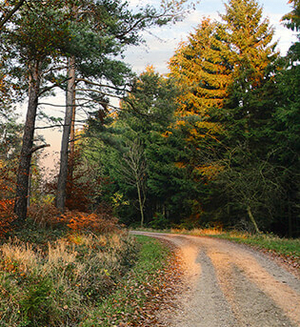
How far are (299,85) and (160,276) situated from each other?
1343cm

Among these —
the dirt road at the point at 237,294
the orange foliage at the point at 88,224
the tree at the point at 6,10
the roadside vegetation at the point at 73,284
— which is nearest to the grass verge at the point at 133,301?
the roadside vegetation at the point at 73,284

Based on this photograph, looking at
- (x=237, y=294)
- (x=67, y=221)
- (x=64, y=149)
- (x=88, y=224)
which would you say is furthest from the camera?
(x=64, y=149)

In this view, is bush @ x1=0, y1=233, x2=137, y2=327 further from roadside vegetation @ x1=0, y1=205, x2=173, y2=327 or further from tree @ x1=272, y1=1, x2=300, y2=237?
tree @ x1=272, y1=1, x2=300, y2=237

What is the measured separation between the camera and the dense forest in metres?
→ 9.68

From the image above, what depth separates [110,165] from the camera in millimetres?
34312

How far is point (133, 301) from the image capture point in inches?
231

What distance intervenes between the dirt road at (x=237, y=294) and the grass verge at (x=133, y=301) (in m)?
0.50

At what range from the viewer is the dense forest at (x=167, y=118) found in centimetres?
968

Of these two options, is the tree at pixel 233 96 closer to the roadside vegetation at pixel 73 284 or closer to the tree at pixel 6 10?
the roadside vegetation at pixel 73 284

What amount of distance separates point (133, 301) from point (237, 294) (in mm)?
2277

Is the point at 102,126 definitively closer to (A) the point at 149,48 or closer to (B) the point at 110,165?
(A) the point at 149,48

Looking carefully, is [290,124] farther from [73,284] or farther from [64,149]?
[73,284]

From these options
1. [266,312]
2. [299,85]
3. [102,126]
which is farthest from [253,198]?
[266,312]

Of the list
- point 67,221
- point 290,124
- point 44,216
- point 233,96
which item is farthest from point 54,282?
point 233,96
